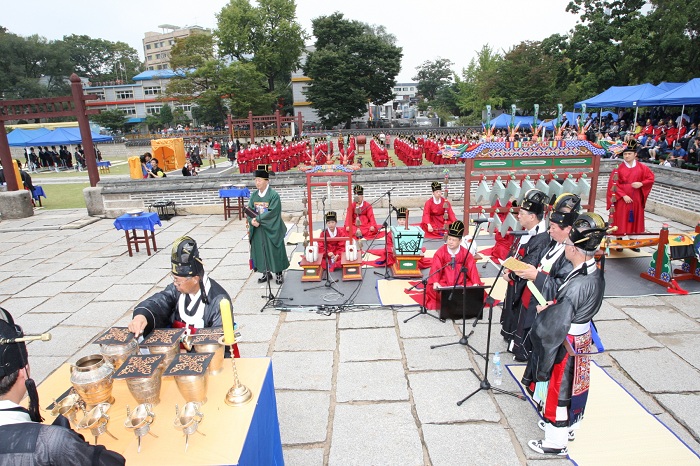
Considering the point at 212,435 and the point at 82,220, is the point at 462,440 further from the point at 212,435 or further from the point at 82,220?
the point at 82,220

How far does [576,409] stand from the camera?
3422 millimetres

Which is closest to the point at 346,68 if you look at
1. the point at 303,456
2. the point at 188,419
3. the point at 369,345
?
the point at 369,345

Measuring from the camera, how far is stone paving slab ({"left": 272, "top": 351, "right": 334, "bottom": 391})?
4.52 meters

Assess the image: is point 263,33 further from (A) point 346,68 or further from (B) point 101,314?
(B) point 101,314

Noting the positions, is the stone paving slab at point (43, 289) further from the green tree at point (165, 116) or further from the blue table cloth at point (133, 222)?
the green tree at point (165, 116)

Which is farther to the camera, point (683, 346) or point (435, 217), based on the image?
point (435, 217)

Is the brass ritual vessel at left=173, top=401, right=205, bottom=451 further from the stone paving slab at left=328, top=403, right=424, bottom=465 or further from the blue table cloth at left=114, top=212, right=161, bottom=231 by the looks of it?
the blue table cloth at left=114, top=212, right=161, bottom=231

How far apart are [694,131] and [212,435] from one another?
19214 mm

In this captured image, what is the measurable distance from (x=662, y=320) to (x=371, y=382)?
13.8 feet

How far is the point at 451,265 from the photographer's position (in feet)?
18.8

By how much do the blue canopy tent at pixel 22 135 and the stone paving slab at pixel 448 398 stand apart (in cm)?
2587

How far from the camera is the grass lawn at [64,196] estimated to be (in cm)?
1543

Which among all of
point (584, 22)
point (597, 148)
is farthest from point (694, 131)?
point (584, 22)

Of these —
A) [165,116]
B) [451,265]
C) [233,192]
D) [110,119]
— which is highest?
[165,116]
